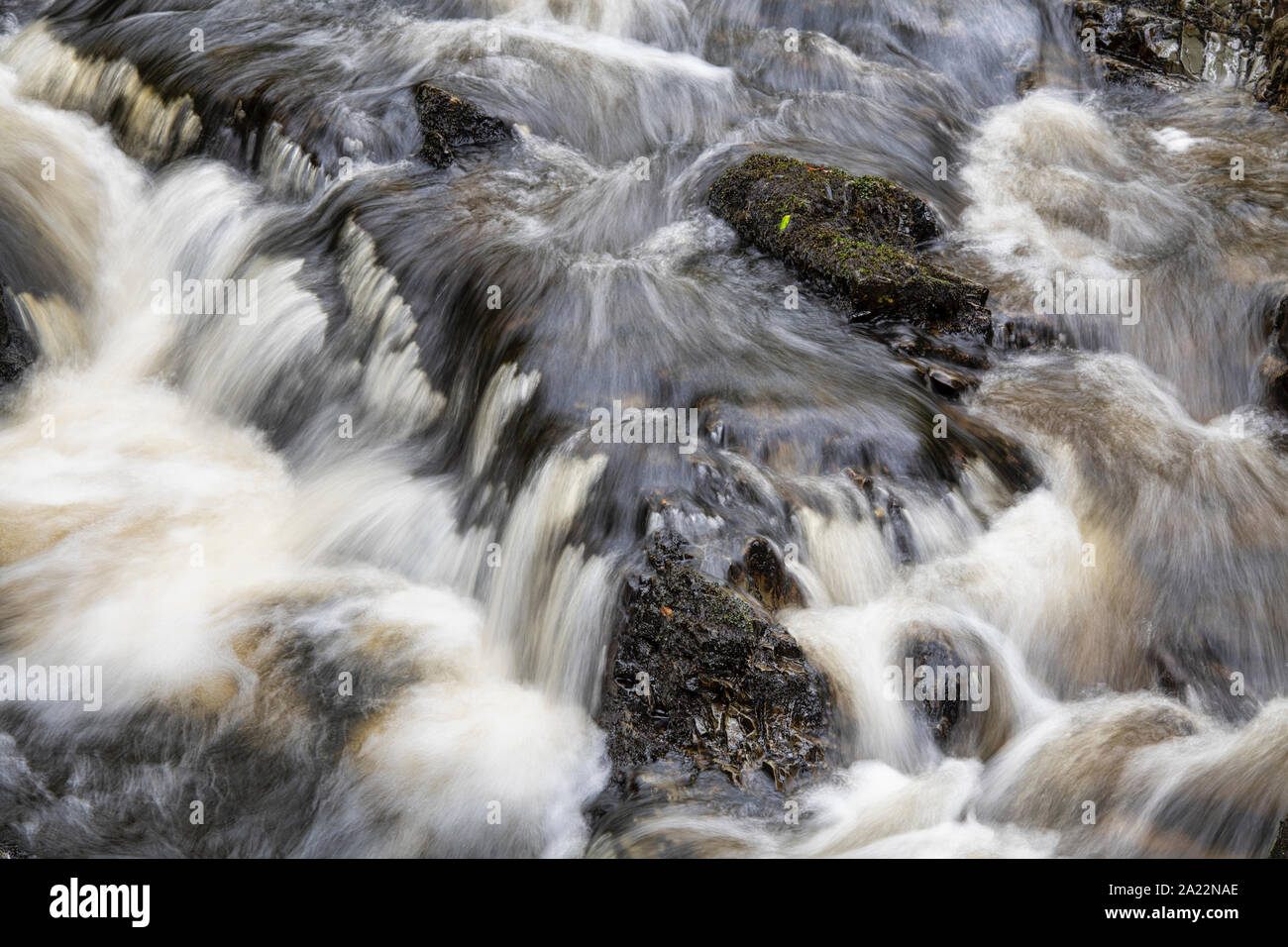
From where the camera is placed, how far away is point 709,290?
8469mm

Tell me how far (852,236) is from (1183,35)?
5.92 meters

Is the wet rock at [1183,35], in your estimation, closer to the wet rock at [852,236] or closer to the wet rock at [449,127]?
the wet rock at [852,236]

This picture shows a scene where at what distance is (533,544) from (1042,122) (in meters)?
7.06

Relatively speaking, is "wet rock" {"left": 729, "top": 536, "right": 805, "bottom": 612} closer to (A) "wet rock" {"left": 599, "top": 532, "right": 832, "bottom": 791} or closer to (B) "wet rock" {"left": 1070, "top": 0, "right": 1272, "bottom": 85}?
(A) "wet rock" {"left": 599, "top": 532, "right": 832, "bottom": 791}

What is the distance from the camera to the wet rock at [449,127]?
9.77 metres

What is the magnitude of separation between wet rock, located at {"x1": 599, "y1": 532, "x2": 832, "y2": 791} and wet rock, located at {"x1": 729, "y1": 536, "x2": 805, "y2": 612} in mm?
322

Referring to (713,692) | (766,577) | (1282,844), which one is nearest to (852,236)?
(766,577)

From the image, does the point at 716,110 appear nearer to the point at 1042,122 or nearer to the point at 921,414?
the point at 1042,122

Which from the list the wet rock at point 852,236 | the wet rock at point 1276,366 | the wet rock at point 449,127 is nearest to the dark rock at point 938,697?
the wet rock at point 852,236

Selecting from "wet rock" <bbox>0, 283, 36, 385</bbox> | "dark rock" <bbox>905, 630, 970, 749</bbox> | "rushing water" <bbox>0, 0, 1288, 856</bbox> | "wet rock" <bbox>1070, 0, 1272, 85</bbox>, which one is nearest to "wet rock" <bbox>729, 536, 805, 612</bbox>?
"rushing water" <bbox>0, 0, 1288, 856</bbox>

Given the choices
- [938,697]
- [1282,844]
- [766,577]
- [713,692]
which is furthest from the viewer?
[766,577]

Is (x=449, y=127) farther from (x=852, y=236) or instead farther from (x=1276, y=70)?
(x=1276, y=70)

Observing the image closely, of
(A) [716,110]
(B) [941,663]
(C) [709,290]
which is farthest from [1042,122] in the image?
(B) [941,663]

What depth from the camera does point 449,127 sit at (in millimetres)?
9898
